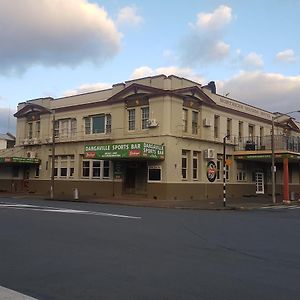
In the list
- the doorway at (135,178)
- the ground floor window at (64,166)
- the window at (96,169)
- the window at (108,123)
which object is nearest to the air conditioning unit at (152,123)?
the doorway at (135,178)

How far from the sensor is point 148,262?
368 inches

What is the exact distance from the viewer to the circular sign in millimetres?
39281

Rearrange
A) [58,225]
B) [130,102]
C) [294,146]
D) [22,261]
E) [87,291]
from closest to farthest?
1. [87,291]
2. [22,261]
3. [58,225]
4. [130,102]
5. [294,146]

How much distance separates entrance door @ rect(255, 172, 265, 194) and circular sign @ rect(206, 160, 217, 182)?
904 cm

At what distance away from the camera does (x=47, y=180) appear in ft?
147

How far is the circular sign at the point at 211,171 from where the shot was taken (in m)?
39.3

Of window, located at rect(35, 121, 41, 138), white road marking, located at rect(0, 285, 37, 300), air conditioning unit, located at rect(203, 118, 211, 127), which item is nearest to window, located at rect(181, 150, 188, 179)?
air conditioning unit, located at rect(203, 118, 211, 127)

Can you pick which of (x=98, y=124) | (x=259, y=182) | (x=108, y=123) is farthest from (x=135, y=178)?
(x=259, y=182)

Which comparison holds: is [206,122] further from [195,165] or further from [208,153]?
[195,165]

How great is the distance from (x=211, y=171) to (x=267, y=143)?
7.77m

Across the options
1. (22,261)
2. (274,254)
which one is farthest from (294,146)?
(22,261)

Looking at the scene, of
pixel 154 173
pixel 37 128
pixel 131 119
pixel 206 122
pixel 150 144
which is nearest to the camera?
pixel 150 144

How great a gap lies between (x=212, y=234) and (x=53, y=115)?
104ft

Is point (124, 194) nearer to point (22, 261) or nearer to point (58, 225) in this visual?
point (58, 225)
